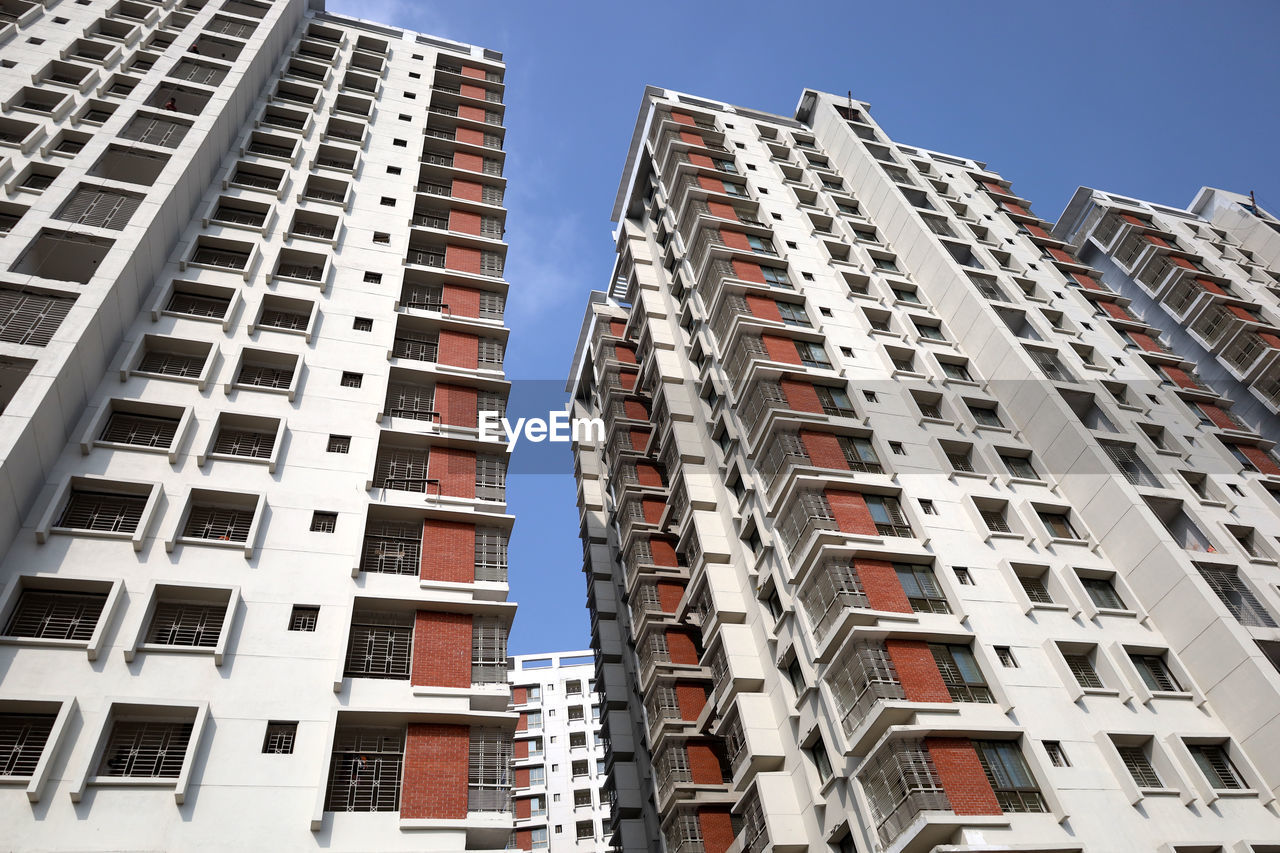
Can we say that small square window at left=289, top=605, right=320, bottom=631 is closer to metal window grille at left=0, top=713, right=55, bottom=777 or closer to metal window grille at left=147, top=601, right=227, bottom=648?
metal window grille at left=147, top=601, right=227, bottom=648

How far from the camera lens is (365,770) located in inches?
802

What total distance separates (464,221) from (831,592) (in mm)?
20486

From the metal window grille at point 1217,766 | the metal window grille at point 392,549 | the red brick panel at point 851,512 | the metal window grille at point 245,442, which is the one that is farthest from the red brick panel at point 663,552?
the metal window grille at point 1217,766

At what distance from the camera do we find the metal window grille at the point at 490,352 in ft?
102

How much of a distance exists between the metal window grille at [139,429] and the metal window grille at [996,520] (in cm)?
2534

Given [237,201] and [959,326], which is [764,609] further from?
[237,201]

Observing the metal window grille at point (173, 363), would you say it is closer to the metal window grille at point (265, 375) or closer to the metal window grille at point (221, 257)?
the metal window grille at point (265, 375)

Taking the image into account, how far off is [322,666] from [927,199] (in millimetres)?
39353

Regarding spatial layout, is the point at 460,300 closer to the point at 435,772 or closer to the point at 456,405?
the point at 456,405

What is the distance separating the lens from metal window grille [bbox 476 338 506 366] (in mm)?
31062

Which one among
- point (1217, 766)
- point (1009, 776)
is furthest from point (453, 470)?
point (1217, 766)

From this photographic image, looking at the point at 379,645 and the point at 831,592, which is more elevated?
the point at 831,592

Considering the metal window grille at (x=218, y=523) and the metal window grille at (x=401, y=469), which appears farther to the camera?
the metal window grille at (x=401, y=469)

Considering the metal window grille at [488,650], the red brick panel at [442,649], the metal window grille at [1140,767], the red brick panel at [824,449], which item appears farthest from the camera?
the red brick panel at [824,449]
